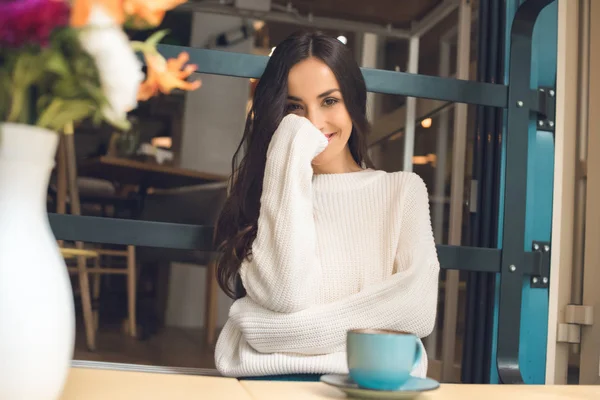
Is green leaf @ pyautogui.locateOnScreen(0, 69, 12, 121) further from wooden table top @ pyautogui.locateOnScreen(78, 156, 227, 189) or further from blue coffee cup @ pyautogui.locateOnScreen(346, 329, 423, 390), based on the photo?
wooden table top @ pyautogui.locateOnScreen(78, 156, 227, 189)

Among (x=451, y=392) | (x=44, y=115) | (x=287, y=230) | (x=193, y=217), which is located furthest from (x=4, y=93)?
(x=193, y=217)

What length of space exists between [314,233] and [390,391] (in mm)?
611

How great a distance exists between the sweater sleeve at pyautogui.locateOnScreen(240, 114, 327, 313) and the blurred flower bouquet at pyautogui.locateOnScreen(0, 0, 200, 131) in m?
0.66

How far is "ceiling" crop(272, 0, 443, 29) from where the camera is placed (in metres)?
4.05

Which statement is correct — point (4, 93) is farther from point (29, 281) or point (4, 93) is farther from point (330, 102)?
point (330, 102)

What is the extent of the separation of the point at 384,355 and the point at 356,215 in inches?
28.0

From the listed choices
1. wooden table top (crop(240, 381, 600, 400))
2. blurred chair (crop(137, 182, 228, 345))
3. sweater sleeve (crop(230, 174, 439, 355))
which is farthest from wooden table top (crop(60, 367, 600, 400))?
blurred chair (crop(137, 182, 228, 345))

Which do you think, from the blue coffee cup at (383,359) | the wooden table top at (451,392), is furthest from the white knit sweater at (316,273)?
the blue coffee cup at (383,359)

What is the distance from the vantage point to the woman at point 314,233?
3.75 ft

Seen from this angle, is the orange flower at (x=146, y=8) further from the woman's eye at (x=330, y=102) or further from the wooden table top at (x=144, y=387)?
the woman's eye at (x=330, y=102)

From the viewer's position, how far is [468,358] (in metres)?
1.58

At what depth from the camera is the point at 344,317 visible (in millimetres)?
1141

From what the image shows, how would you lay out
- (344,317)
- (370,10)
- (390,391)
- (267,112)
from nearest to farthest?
(390,391) → (344,317) → (267,112) → (370,10)

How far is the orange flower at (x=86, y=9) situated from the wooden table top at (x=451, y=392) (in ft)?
1.13
